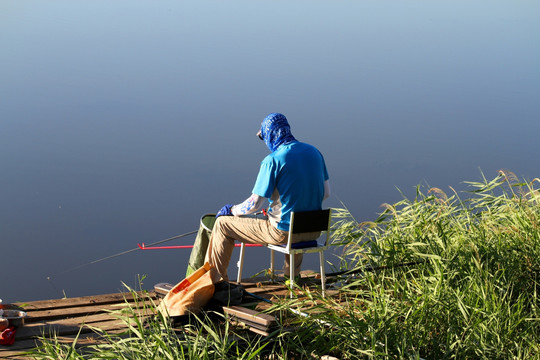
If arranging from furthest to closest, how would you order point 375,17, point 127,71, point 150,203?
point 375,17 < point 127,71 < point 150,203

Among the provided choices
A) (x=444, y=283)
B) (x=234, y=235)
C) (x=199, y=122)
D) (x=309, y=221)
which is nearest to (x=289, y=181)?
(x=309, y=221)

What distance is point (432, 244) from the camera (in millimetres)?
5137

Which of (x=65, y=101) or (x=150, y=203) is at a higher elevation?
(x=65, y=101)

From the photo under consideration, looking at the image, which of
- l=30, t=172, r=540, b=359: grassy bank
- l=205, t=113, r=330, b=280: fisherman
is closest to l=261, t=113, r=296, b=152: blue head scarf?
l=205, t=113, r=330, b=280: fisherman

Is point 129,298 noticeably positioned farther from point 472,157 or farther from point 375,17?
point 375,17

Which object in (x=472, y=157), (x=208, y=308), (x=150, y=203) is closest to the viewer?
(x=208, y=308)

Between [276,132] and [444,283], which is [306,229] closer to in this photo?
[276,132]

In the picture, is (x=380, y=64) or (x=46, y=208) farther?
(x=380, y=64)

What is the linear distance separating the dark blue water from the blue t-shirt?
50.8 ft

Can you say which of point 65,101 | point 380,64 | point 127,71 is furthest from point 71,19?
point 380,64

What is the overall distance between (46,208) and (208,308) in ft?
104

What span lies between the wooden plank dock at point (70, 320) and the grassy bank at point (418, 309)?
0.16 m

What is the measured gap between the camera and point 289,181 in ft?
16.0

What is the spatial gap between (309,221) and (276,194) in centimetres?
27
